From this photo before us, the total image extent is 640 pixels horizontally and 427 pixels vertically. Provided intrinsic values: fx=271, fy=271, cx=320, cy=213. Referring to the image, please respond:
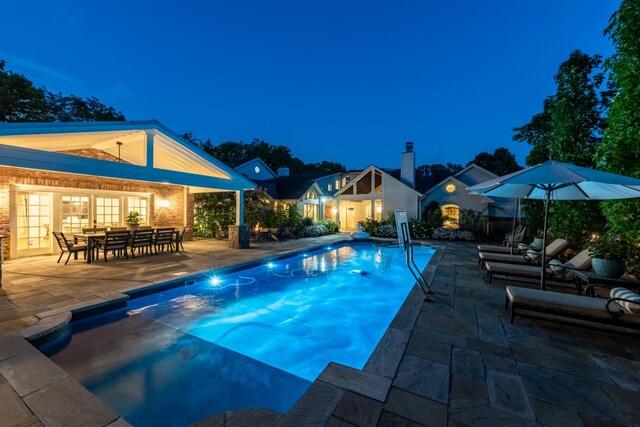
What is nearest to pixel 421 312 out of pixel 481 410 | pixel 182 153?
pixel 481 410

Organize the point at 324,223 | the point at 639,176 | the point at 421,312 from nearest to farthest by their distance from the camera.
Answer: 1. the point at 421,312
2. the point at 639,176
3. the point at 324,223

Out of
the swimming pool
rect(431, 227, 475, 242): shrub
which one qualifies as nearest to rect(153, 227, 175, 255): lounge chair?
the swimming pool

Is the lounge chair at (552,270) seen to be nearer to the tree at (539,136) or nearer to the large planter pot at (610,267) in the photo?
the large planter pot at (610,267)

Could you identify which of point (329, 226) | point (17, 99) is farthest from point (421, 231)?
point (17, 99)

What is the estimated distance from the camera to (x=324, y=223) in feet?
60.7

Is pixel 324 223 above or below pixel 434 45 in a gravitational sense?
below

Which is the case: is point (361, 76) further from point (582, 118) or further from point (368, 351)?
point (368, 351)

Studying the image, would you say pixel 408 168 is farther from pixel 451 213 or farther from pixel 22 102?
pixel 22 102

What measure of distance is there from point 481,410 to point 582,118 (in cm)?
992

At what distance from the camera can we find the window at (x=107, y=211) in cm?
1091

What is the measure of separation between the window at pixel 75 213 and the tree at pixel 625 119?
15679mm

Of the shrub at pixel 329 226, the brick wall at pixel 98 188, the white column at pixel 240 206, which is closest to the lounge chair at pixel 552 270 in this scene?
the white column at pixel 240 206

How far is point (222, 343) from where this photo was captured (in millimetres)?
4289

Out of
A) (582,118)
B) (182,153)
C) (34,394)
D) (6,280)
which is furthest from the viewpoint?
(182,153)
